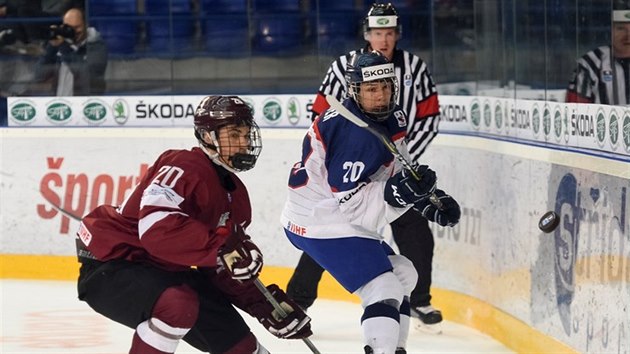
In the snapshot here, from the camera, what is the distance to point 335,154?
4.18 meters

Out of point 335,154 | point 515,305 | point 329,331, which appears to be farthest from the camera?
point 329,331

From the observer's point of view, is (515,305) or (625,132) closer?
(625,132)

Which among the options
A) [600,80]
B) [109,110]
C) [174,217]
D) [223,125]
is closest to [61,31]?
[109,110]

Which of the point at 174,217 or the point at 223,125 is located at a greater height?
the point at 223,125

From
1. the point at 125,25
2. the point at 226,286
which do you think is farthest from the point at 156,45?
the point at 226,286

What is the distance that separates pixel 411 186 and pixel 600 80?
1056 millimetres

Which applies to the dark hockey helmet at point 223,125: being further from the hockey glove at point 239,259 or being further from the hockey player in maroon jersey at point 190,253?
the hockey glove at point 239,259

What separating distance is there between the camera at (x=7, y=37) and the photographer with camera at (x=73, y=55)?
0.61 ft

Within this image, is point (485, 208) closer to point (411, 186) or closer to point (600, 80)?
point (600, 80)

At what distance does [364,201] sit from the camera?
4.19 metres

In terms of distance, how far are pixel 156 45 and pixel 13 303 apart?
5.72ft

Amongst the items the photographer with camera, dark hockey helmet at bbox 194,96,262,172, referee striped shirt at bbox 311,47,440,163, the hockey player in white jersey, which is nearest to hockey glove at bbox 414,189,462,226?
Answer: the hockey player in white jersey

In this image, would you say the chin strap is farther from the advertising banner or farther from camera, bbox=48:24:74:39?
camera, bbox=48:24:74:39

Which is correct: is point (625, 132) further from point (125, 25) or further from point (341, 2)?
point (125, 25)
